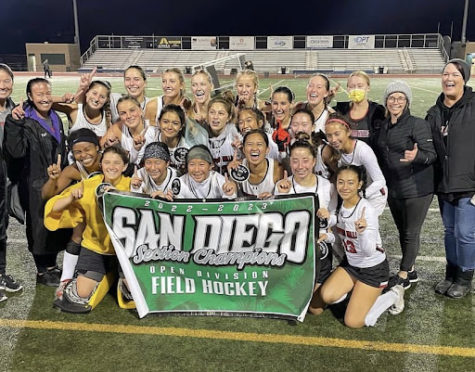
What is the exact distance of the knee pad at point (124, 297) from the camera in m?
4.13

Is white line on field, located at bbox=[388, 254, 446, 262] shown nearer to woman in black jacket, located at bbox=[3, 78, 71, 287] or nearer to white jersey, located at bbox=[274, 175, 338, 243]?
white jersey, located at bbox=[274, 175, 338, 243]

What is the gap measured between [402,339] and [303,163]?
1.62m

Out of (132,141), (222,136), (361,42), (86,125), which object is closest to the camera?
(132,141)

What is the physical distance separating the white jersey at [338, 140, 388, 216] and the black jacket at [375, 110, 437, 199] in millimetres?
160

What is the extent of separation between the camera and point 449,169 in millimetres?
4105

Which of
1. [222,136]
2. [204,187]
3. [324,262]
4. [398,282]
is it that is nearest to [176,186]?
[204,187]

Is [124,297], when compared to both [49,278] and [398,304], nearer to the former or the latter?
[49,278]

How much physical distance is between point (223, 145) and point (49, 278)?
225 cm

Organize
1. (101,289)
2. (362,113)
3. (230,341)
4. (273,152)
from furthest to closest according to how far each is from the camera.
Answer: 1. (273,152)
2. (362,113)
3. (101,289)
4. (230,341)

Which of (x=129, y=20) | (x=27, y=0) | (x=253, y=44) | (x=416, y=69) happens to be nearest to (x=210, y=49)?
(x=253, y=44)

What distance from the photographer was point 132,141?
4875 millimetres

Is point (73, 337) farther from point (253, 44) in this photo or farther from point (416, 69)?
point (253, 44)

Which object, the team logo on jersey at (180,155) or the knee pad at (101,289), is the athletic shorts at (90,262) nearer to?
the knee pad at (101,289)

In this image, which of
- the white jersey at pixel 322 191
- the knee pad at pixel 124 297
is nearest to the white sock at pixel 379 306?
the white jersey at pixel 322 191
